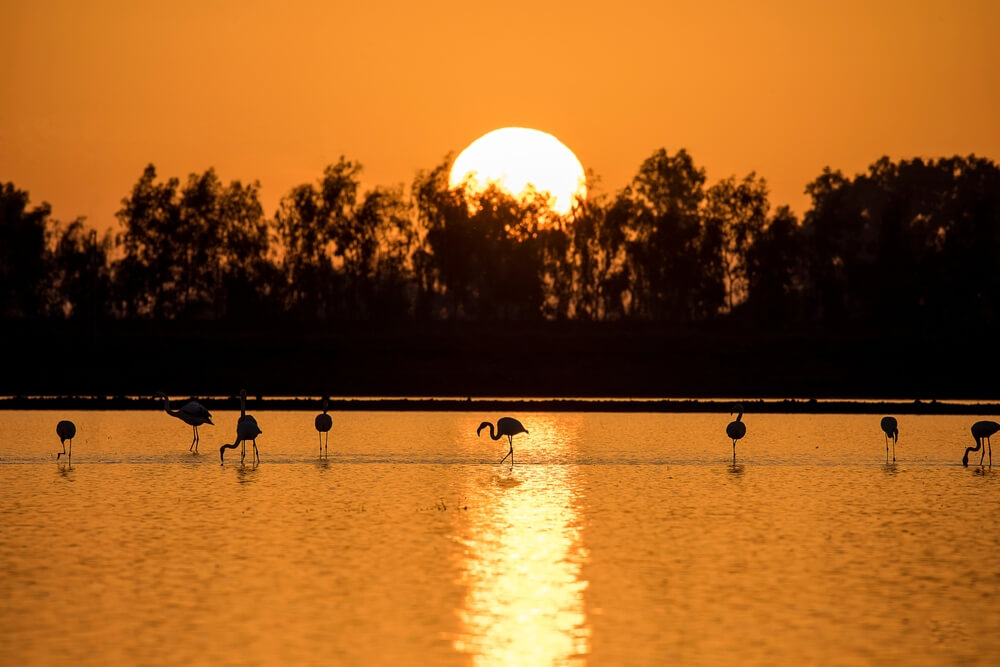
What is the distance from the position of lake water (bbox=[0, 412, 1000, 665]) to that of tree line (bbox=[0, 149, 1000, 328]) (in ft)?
255

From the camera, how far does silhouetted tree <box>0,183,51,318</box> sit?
115m

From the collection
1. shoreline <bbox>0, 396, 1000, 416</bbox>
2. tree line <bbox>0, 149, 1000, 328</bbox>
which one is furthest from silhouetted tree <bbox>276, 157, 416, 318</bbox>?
shoreline <bbox>0, 396, 1000, 416</bbox>

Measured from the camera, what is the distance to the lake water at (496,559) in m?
14.4

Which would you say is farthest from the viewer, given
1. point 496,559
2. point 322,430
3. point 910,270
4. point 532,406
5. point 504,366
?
point 910,270

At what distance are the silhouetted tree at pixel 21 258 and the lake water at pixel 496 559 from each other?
81191 mm

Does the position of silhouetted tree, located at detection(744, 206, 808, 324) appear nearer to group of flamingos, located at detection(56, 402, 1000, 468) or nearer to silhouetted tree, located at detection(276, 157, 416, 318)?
silhouetted tree, located at detection(276, 157, 416, 318)

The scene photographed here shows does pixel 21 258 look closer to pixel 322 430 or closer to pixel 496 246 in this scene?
pixel 496 246

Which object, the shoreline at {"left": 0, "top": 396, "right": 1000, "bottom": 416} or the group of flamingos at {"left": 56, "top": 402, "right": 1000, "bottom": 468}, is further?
the shoreline at {"left": 0, "top": 396, "right": 1000, "bottom": 416}

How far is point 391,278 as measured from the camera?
117375mm

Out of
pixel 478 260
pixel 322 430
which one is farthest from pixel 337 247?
pixel 322 430

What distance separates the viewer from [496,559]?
65.2ft

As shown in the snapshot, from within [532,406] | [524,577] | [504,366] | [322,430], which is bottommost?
[524,577]

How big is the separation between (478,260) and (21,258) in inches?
1470

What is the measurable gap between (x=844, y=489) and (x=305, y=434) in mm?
21055
